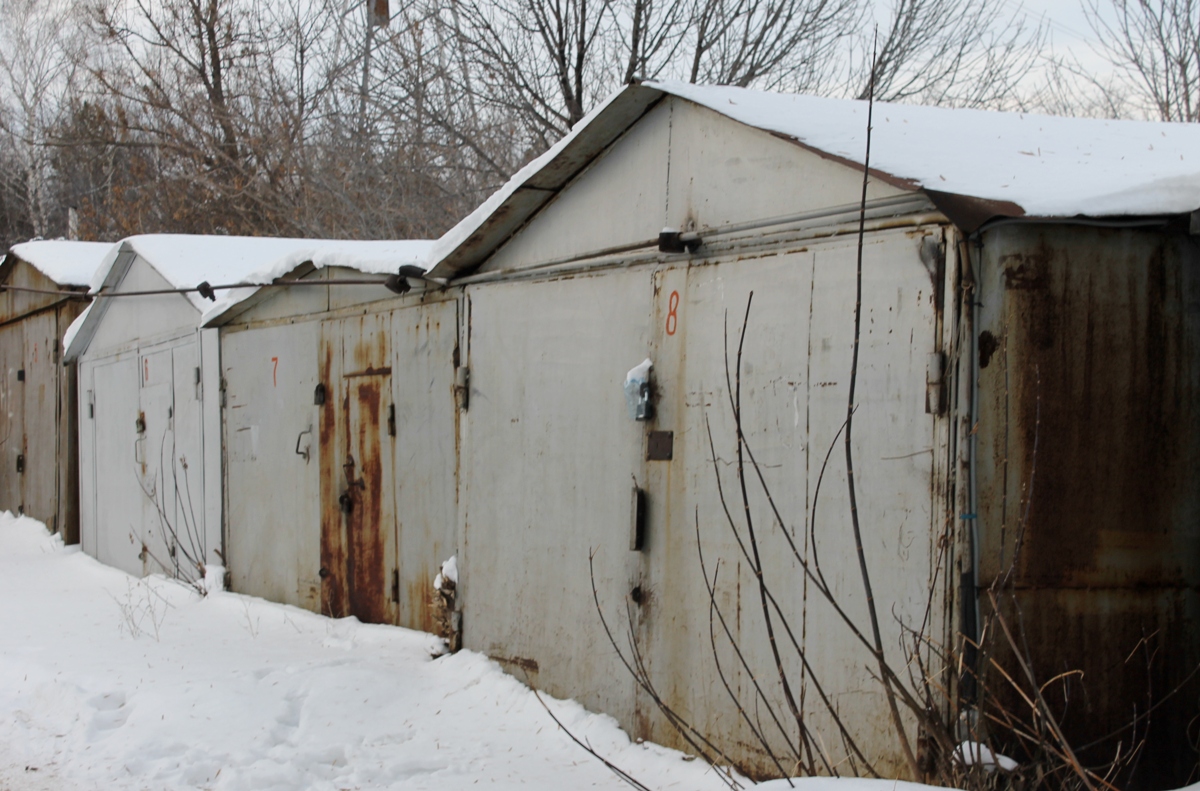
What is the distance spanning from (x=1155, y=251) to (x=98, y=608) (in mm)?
7910

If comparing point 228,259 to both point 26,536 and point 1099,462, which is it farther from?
point 1099,462

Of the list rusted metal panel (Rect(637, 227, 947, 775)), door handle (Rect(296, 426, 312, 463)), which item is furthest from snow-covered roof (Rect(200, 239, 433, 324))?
rusted metal panel (Rect(637, 227, 947, 775))

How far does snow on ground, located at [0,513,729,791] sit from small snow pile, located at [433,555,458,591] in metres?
0.37

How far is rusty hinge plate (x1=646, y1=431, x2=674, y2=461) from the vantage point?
15.0 ft

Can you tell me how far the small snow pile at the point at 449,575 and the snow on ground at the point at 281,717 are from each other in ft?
1.23

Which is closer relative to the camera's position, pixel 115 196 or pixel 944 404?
pixel 944 404

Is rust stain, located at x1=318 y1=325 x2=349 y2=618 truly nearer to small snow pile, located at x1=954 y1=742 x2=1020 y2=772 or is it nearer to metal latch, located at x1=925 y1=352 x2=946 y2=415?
metal latch, located at x1=925 y1=352 x2=946 y2=415

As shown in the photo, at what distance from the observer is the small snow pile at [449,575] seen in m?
6.06

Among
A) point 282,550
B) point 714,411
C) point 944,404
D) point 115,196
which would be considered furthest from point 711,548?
point 115,196

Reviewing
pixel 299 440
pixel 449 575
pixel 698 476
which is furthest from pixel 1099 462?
pixel 299 440

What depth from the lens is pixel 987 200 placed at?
3324 millimetres

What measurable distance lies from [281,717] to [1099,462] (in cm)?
388

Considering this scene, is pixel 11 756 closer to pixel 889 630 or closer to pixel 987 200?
pixel 889 630

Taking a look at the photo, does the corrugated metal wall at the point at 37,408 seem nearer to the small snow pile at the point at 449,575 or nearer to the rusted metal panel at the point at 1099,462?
the small snow pile at the point at 449,575
